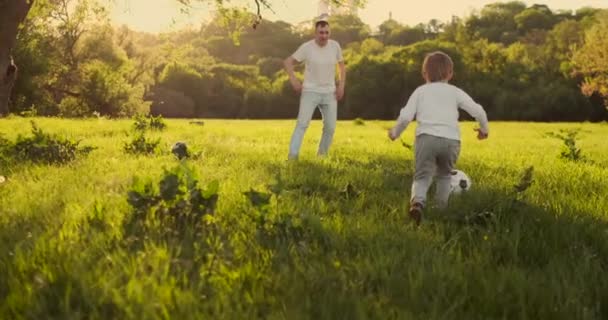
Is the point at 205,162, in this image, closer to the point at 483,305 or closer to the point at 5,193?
the point at 5,193

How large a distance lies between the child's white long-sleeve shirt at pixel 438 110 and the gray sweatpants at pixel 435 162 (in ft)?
0.22

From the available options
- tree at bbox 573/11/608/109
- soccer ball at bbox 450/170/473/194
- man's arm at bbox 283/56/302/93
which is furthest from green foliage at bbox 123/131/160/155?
tree at bbox 573/11/608/109

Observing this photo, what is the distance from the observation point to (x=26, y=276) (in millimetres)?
3092

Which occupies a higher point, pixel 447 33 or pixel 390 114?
pixel 447 33

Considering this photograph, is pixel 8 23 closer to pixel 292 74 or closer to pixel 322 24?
pixel 292 74

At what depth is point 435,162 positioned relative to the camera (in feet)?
17.8

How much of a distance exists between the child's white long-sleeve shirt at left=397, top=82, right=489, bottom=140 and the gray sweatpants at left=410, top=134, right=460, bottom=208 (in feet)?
0.22

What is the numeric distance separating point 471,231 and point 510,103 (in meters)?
67.6

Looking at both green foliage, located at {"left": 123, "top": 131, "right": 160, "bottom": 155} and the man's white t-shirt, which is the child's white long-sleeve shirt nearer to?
the man's white t-shirt

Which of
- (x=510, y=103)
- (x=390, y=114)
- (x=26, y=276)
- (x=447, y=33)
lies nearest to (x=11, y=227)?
(x=26, y=276)

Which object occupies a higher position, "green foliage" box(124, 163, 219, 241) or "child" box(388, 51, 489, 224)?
"child" box(388, 51, 489, 224)

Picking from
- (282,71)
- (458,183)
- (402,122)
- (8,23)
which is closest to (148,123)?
(8,23)

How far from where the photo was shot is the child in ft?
17.4

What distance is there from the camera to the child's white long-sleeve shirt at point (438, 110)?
5336 mm
